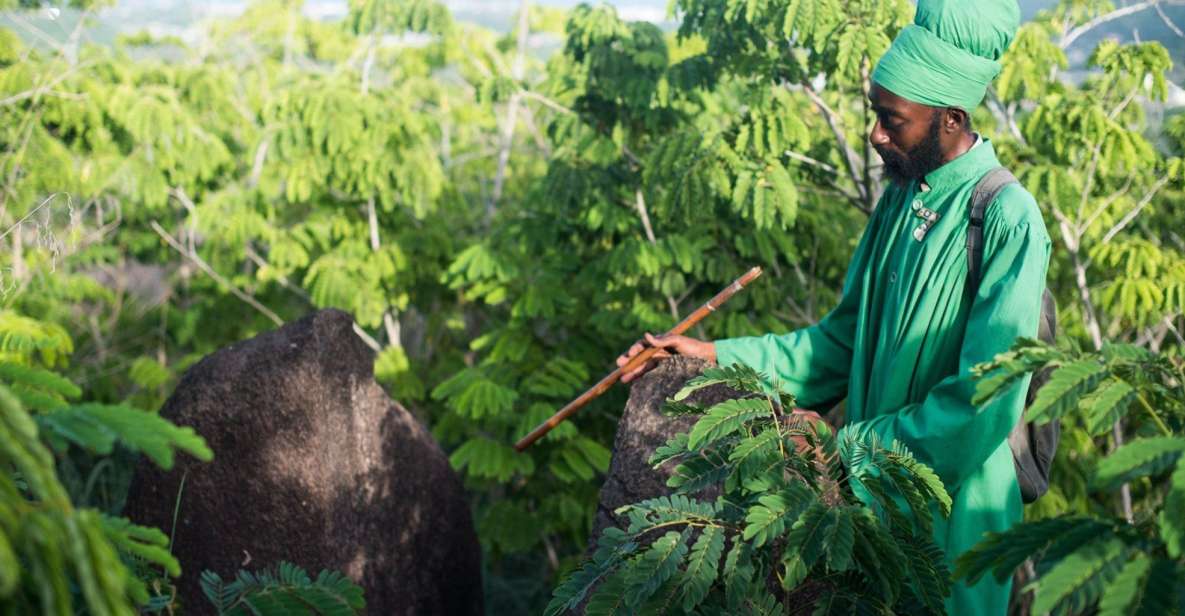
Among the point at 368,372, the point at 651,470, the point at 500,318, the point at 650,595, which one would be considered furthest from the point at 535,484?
the point at 650,595

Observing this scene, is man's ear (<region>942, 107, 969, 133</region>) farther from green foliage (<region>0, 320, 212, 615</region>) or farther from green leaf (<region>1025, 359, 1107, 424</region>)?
green foliage (<region>0, 320, 212, 615</region>)

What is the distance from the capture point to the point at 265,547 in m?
3.49

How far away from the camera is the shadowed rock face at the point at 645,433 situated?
2.76 metres

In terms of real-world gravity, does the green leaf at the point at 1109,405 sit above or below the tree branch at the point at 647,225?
above

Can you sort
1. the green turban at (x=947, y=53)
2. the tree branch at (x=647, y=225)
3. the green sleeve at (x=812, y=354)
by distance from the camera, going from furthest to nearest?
the tree branch at (x=647, y=225) < the green sleeve at (x=812, y=354) < the green turban at (x=947, y=53)

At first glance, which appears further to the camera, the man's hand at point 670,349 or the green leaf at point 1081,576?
A: the man's hand at point 670,349

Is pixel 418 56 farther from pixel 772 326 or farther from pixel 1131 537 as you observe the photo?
pixel 1131 537

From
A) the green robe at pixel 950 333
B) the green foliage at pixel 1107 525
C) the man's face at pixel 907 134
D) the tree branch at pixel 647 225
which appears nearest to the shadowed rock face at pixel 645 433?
the green robe at pixel 950 333

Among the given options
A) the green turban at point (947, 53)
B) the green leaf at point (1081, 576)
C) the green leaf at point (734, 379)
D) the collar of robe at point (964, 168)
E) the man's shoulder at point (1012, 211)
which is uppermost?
the green turban at point (947, 53)

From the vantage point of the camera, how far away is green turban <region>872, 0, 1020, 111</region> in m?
2.49

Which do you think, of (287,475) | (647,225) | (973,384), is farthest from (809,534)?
(647,225)

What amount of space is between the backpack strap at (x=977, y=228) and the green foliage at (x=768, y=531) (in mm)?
455

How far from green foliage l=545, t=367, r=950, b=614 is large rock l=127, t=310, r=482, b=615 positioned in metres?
1.42

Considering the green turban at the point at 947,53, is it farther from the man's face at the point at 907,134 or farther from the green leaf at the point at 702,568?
the green leaf at the point at 702,568
